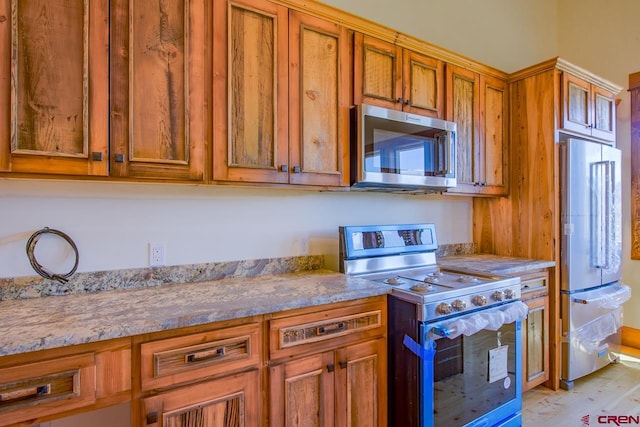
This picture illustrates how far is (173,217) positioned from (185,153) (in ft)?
1.42

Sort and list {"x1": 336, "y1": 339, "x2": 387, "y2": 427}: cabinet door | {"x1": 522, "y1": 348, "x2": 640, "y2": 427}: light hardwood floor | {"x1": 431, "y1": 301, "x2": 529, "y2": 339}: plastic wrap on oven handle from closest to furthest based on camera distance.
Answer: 1. {"x1": 336, "y1": 339, "x2": 387, "y2": 427}: cabinet door
2. {"x1": 431, "y1": 301, "x2": 529, "y2": 339}: plastic wrap on oven handle
3. {"x1": 522, "y1": 348, "x2": 640, "y2": 427}: light hardwood floor

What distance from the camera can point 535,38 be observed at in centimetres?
359

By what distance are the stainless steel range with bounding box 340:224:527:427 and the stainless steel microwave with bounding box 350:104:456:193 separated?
Answer: 1.12ft

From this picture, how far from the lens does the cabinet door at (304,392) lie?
1354 millimetres

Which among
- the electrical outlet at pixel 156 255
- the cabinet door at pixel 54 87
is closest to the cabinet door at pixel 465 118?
the electrical outlet at pixel 156 255

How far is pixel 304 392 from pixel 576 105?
9.27 ft

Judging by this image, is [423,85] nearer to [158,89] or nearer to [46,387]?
[158,89]

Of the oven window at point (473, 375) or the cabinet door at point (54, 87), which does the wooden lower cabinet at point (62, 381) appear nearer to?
the cabinet door at point (54, 87)

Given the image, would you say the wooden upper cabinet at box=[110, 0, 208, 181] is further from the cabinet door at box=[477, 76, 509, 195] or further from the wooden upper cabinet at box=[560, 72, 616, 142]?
the wooden upper cabinet at box=[560, 72, 616, 142]

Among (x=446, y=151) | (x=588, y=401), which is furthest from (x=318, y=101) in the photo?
(x=588, y=401)

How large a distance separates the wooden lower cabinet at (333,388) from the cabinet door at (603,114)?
2.65 m

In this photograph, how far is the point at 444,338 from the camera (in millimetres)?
1664

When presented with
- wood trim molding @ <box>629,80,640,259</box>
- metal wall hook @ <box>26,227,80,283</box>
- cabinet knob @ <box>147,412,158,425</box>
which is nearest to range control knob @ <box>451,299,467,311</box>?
cabinet knob @ <box>147,412,158,425</box>

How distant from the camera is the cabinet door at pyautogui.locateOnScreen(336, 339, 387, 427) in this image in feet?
4.94
